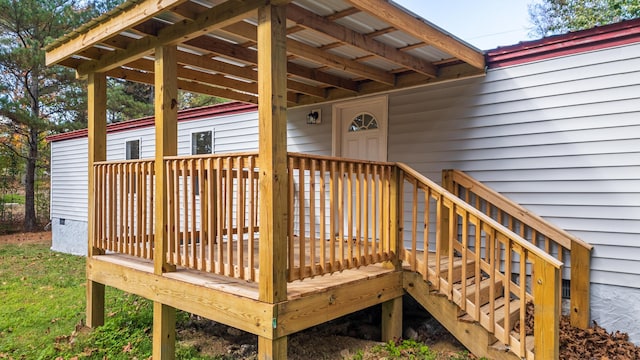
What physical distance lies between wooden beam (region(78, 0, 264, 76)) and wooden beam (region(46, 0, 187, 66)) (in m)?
0.30

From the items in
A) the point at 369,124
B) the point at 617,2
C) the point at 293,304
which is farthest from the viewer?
the point at 617,2

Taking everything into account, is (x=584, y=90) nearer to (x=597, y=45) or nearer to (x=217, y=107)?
(x=597, y=45)

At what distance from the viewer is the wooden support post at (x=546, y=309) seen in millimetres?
3072

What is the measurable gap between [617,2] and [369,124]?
410 inches

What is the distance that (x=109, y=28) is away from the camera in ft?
12.1

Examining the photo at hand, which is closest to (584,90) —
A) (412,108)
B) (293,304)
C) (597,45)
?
(597,45)

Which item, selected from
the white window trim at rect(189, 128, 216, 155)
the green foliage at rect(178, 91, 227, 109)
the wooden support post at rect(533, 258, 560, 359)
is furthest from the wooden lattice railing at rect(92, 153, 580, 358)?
the green foliage at rect(178, 91, 227, 109)

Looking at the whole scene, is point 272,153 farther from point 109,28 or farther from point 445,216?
point 445,216

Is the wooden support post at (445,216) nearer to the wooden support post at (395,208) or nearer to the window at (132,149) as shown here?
the wooden support post at (395,208)

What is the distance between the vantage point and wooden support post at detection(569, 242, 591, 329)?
4090mm

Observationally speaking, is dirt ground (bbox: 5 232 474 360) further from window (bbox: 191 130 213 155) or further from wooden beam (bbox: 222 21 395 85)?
window (bbox: 191 130 213 155)

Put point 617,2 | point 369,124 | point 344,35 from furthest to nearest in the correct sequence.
Answer: point 617,2 → point 369,124 → point 344,35

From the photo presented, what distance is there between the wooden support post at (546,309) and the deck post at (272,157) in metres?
1.93

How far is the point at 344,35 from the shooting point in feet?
12.2
